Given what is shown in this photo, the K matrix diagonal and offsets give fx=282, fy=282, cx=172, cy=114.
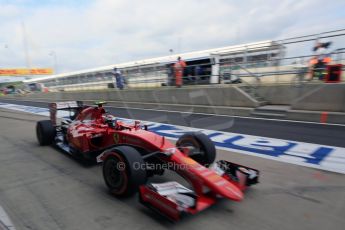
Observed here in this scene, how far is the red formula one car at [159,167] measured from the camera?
11.9 feet

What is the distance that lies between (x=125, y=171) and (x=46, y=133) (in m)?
4.56

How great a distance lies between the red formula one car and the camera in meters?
3.62

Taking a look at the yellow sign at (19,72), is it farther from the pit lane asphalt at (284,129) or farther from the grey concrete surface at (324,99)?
the grey concrete surface at (324,99)

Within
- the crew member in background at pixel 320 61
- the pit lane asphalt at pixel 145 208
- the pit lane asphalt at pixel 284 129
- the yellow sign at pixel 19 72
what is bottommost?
the pit lane asphalt at pixel 145 208

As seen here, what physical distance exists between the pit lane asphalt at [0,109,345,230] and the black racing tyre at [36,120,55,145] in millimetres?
1734

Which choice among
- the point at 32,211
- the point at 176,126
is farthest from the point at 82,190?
the point at 176,126

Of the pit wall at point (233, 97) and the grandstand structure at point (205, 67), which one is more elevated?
the grandstand structure at point (205, 67)

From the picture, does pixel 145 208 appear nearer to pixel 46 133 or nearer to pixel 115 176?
pixel 115 176

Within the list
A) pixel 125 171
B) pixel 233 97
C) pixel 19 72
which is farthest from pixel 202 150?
pixel 19 72

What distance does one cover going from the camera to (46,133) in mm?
7695

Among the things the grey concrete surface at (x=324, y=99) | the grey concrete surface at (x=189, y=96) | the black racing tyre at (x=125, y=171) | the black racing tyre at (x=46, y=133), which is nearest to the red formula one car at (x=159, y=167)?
the black racing tyre at (x=125, y=171)

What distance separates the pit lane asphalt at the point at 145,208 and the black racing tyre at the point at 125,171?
19cm

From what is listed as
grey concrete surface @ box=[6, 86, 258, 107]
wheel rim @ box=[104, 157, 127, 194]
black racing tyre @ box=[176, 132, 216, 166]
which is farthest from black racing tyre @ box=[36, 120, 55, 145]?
grey concrete surface @ box=[6, 86, 258, 107]

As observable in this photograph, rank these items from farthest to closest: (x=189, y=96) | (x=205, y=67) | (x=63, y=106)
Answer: (x=205, y=67)
(x=189, y=96)
(x=63, y=106)
